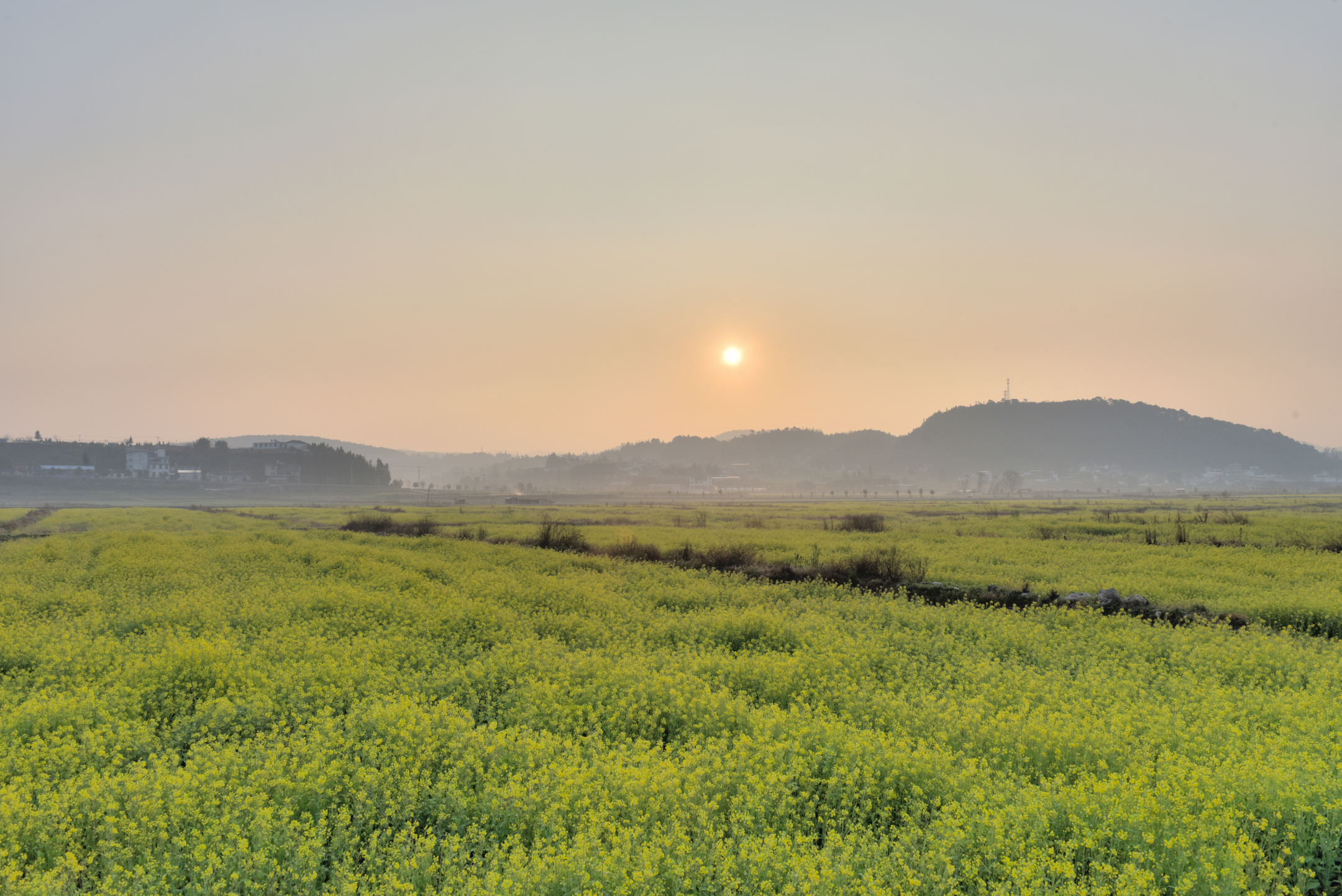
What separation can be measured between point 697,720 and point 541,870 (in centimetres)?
472

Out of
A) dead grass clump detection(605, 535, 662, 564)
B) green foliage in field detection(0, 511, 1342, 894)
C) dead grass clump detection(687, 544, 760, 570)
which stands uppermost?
green foliage in field detection(0, 511, 1342, 894)

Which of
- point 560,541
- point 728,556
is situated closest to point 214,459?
point 560,541

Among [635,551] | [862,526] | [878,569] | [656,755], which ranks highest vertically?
[656,755]

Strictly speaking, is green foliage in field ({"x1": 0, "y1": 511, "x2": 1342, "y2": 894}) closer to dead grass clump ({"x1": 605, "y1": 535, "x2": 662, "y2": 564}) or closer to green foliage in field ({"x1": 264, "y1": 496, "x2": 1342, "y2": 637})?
green foliage in field ({"x1": 264, "y1": 496, "x2": 1342, "y2": 637})

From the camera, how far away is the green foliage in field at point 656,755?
6.04 m

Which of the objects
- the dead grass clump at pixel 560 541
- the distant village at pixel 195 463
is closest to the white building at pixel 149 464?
the distant village at pixel 195 463

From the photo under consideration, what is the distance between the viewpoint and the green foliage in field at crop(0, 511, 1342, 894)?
238 inches

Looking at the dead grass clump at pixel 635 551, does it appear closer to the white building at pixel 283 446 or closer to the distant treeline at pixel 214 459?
the distant treeline at pixel 214 459

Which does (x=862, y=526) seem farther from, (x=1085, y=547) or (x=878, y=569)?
(x=878, y=569)

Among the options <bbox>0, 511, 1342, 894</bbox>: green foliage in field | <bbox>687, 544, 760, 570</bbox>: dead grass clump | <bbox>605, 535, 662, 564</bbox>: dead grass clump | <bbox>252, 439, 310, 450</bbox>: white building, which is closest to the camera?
<bbox>0, 511, 1342, 894</bbox>: green foliage in field

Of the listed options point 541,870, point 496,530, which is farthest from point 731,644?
point 496,530

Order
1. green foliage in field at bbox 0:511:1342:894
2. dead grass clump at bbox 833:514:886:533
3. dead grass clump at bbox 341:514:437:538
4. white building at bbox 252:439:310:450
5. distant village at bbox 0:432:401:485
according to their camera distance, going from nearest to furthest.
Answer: green foliage in field at bbox 0:511:1342:894, dead grass clump at bbox 833:514:886:533, dead grass clump at bbox 341:514:437:538, distant village at bbox 0:432:401:485, white building at bbox 252:439:310:450

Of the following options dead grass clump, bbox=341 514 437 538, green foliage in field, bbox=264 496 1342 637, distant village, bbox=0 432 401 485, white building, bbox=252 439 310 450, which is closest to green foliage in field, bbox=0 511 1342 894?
green foliage in field, bbox=264 496 1342 637

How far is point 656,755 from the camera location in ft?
27.6
